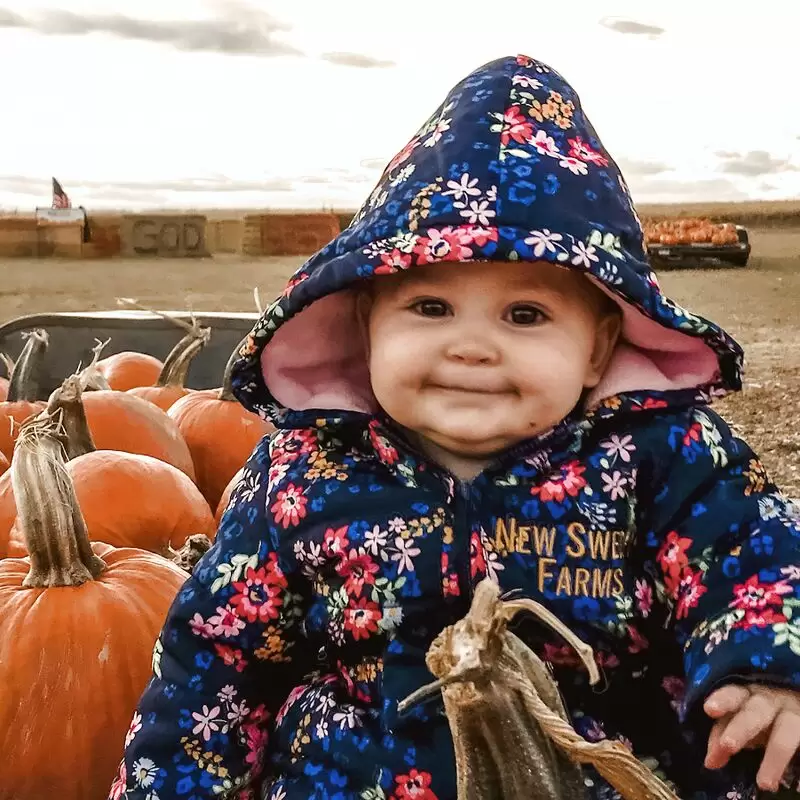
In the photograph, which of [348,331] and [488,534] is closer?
[488,534]

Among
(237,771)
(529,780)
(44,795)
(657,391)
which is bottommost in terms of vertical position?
(44,795)

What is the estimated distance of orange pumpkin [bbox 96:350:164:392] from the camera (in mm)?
2736

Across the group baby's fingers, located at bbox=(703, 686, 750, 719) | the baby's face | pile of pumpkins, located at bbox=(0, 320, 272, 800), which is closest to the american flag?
pile of pumpkins, located at bbox=(0, 320, 272, 800)

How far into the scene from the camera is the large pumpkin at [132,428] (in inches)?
75.8

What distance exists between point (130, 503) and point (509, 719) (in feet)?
3.52

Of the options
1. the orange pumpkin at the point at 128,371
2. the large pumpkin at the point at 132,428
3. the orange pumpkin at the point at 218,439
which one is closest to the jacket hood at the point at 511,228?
the large pumpkin at the point at 132,428

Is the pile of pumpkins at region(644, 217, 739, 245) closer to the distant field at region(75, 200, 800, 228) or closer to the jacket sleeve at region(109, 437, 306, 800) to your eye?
the distant field at region(75, 200, 800, 228)

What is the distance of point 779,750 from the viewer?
2.39 feet

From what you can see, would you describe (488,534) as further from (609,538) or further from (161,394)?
(161,394)

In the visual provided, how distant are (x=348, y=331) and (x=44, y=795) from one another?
2.08 feet

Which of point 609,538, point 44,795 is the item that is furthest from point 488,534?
point 44,795

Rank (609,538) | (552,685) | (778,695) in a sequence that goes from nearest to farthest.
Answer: (552,685) → (778,695) → (609,538)

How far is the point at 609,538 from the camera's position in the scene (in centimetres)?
89

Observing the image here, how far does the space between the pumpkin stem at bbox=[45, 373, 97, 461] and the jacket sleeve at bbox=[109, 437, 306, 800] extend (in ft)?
2.43
